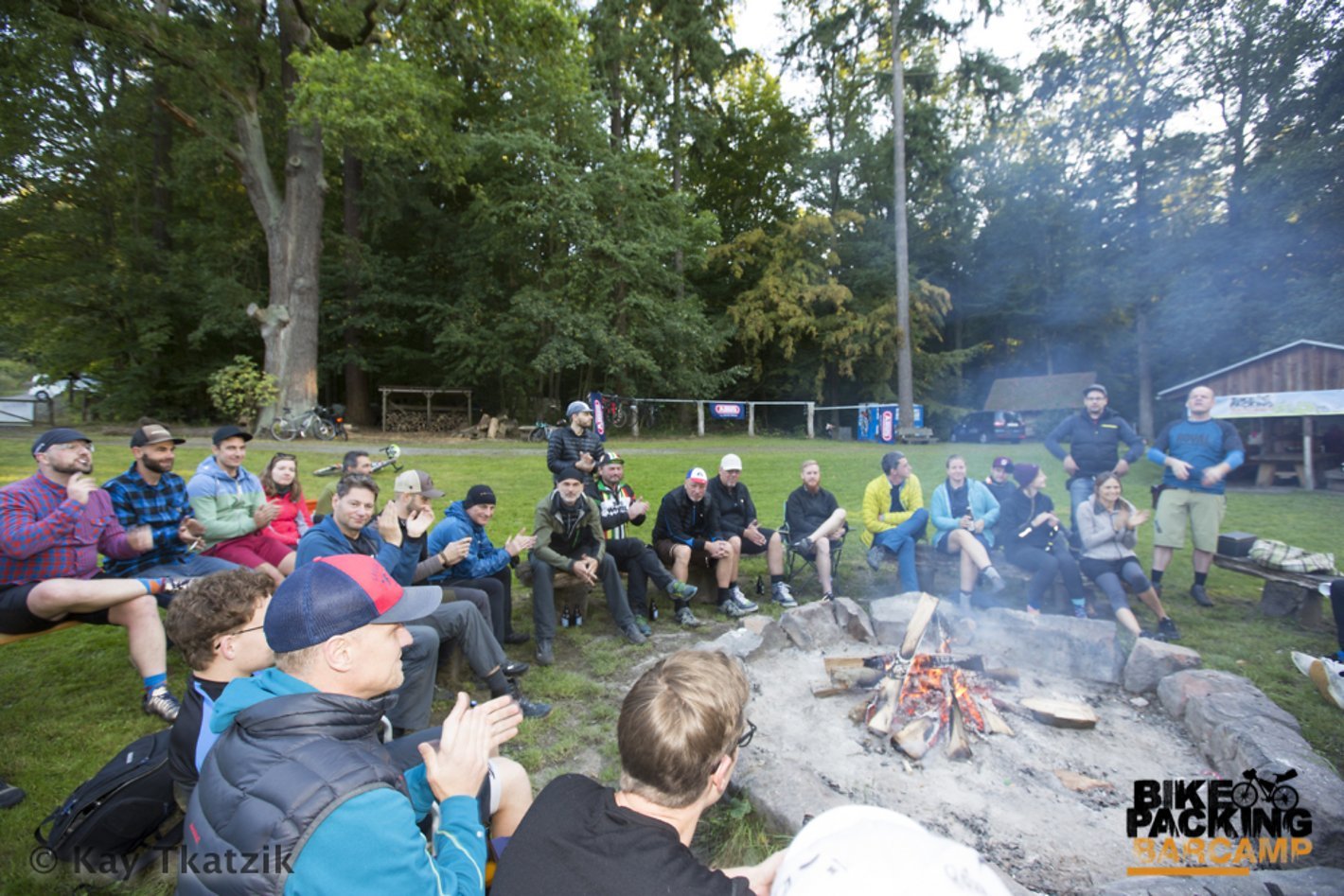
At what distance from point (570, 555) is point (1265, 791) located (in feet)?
12.8

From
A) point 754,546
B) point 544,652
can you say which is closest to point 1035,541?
point 754,546

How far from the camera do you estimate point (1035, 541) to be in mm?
5293

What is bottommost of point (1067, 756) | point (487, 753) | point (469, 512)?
point (1067, 756)

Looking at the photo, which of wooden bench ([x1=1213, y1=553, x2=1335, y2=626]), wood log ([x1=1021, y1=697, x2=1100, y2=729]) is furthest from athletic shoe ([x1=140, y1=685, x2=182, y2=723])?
wooden bench ([x1=1213, y1=553, x2=1335, y2=626])

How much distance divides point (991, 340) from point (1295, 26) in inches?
569

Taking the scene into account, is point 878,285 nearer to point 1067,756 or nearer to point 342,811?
point 1067,756

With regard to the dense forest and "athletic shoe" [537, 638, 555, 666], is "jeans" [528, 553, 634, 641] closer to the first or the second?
"athletic shoe" [537, 638, 555, 666]

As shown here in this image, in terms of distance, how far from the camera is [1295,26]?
17281 millimetres

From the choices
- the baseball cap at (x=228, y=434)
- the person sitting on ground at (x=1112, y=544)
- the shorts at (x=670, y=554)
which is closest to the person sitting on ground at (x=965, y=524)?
the person sitting on ground at (x=1112, y=544)

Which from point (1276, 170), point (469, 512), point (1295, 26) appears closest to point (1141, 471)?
point (1276, 170)

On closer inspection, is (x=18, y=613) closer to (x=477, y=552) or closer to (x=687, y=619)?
(x=477, y=552)

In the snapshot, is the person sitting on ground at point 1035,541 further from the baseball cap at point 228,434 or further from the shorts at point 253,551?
the baseball cap at point 228,434

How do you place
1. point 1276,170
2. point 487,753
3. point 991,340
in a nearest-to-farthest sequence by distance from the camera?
point 487,753 → point 1276,170 → point 991,340

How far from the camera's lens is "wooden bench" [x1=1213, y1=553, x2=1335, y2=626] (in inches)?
186
